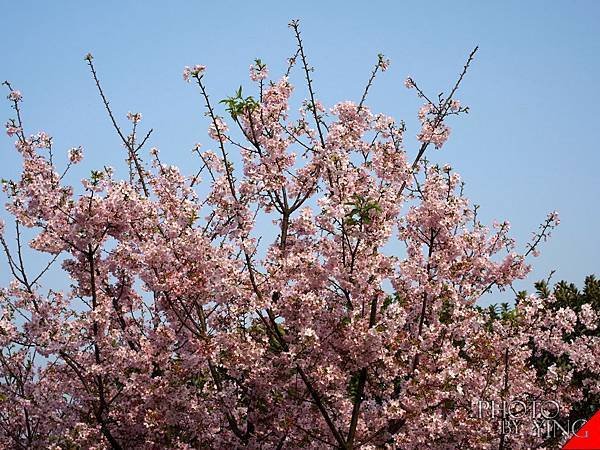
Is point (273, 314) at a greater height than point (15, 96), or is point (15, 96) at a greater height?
point (15, 96)

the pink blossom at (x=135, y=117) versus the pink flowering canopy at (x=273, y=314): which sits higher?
the pink blossom at (x=135, y=117)

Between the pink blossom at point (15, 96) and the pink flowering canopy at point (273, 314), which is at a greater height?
the pink blossom at point (15, 96)

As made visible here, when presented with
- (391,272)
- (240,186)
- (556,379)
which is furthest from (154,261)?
(556,379)

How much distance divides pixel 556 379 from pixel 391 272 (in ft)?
12.7

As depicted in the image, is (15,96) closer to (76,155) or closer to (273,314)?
(76,155)

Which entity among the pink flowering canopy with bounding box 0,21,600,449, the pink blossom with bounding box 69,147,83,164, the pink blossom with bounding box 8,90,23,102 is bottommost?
the pink flowering canopy with bounding box 0,21,600,449

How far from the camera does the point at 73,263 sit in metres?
10.4

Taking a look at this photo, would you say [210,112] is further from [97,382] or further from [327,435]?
[327,435]

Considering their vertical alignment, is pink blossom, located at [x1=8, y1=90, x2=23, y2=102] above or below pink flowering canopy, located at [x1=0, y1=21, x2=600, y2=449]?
above

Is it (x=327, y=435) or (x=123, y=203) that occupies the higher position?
(x=123, y=203)

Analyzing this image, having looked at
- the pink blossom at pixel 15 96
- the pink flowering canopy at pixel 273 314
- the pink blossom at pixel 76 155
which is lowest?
the pink flowering canopy at pixel 273 314

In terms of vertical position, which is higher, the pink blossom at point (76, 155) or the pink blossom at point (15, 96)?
the pink blossom at point (15, 96)

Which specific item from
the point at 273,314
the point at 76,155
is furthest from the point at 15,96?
the point at 273,314

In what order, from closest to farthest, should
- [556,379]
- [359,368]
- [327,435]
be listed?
1. [359,368]
2. [327,435]
3. [556,379]
